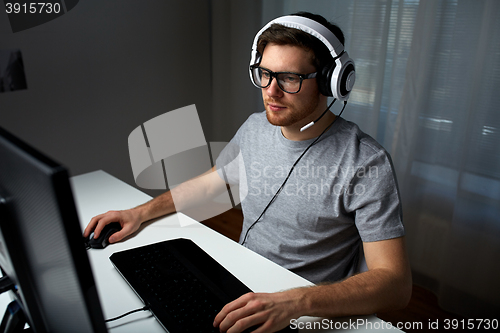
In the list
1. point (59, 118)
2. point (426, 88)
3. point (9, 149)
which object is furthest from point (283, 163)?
point (59, 118)

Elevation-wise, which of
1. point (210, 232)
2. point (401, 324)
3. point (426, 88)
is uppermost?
point (426, 88)

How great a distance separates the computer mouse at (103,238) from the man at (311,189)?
16mm

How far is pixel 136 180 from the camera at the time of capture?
2.38 m

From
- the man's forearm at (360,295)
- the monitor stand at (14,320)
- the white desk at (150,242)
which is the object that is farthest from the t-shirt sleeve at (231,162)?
the monitor stand at (14,320)

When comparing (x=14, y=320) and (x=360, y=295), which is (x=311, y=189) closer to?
(x=360, y=295)

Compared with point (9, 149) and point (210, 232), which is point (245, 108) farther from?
point (9, 149)

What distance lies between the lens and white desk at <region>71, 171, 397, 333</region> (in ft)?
2.48

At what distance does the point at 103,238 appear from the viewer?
1014 mm

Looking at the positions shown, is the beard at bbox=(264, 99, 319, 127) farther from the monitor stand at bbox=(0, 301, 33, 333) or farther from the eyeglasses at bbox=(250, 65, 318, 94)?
the monitor stand at bbox=(0, 301, 33, 333)

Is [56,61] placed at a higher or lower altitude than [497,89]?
higher

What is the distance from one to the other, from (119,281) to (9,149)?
539 millimetres

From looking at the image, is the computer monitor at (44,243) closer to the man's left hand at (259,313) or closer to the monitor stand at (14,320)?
the monitor stand at (14,320)

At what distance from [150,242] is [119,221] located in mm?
114

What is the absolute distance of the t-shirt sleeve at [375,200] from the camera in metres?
0.91
